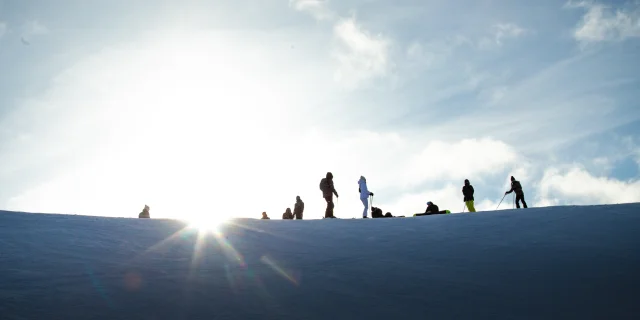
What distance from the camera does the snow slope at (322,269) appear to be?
149 inches

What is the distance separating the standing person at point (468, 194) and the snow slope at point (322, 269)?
10.1 meters

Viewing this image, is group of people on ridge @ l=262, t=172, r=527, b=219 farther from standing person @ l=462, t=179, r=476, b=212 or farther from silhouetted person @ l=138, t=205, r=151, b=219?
silhouetted person @ l=138, t=205, r=151, b=219

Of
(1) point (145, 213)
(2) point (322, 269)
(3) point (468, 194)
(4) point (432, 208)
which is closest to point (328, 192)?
(4) point (432, 208)

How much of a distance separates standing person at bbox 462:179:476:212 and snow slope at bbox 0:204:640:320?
33.1 feet

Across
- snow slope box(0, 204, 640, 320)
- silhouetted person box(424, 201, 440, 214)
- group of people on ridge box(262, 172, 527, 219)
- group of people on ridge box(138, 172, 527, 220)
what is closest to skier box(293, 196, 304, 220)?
group of people on ridge box(138, 172, 527, 220)

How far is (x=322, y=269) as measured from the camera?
16.0 feet

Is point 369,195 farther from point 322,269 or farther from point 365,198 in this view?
point 322,269

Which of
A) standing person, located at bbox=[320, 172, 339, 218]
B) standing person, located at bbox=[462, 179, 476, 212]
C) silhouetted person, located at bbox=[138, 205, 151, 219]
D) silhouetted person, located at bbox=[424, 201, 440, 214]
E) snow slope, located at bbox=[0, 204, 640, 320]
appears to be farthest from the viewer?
standing person, located at bbox=[462, 179, 476, 212]

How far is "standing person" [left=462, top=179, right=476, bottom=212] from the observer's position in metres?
17.2

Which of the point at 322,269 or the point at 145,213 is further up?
the point at 145,213

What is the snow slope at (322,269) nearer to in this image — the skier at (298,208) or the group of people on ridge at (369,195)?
the group of people on ridge at (369,195)

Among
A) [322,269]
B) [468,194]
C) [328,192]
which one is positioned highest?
[468,194]

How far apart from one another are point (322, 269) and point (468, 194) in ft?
44.7

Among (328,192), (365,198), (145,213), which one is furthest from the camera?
(145,213)
